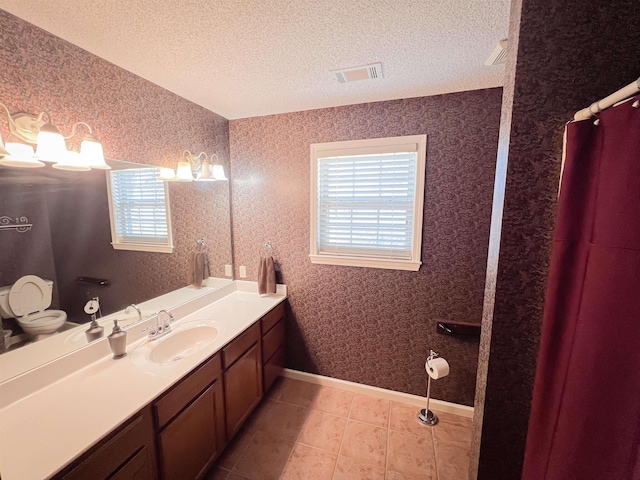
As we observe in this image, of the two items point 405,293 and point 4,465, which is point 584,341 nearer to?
point 405,293

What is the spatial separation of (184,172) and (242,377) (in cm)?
153

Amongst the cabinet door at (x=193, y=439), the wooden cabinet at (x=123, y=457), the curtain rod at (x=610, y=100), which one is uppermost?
the curtain rod at (x=610, y=100)

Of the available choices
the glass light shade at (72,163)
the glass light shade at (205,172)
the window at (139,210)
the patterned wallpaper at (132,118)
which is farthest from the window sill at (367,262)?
the glass light shade at (72,163)

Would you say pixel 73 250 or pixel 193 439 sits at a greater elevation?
pixel 73 250

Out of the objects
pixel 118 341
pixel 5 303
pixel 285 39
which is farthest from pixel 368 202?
pixel 5 303

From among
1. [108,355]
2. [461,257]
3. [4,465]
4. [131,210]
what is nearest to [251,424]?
[108,355]

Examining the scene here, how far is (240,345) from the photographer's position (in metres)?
1.71

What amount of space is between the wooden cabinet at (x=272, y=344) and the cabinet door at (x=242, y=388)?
0.30ft

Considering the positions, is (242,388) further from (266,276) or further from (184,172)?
(184,172)

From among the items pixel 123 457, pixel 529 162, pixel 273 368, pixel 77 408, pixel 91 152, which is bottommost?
pixel 273 368

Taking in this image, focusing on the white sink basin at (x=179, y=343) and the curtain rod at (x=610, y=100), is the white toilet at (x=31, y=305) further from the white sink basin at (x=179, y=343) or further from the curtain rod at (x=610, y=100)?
the curtain rod at (x=610, y=100)

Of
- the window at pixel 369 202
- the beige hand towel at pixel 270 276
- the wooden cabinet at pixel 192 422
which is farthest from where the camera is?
the beige hand towel at pixel 270 276

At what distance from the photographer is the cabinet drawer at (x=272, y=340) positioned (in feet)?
6.69

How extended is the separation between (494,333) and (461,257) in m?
1.07
